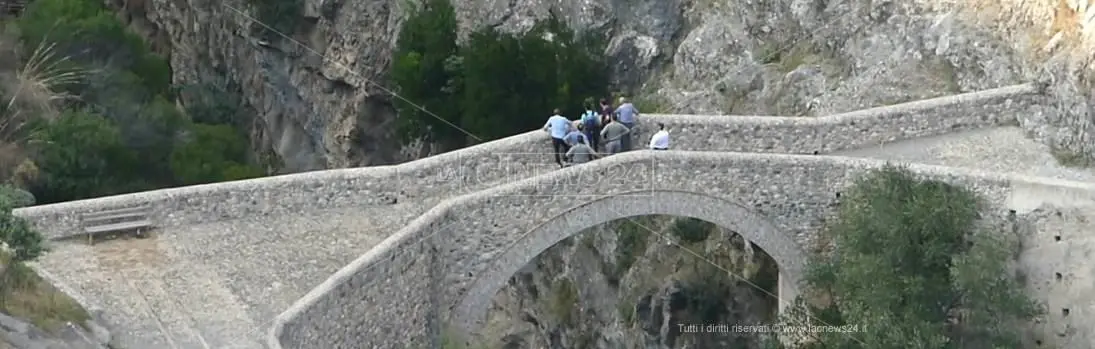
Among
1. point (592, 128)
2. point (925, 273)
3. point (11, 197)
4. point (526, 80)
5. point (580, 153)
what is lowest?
point (925, 273)

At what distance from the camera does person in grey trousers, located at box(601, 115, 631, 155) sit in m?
22.0

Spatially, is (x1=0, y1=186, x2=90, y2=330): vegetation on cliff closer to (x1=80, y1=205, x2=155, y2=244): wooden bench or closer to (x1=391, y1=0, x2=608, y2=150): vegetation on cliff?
(x1=80, y1=205, x2=155, y2=244): wooden bench

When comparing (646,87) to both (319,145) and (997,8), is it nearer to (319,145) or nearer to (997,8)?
(997,8)

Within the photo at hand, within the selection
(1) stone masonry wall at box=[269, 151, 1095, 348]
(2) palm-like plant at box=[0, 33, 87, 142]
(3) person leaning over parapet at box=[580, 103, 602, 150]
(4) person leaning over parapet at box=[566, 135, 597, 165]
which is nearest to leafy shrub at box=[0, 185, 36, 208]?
(1) stone masonry wall at box=[269, 151, 1095, 348]

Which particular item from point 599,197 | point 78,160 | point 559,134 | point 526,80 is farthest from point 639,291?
point 78,160

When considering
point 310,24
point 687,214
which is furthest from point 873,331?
point 310,24

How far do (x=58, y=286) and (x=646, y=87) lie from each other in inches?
599

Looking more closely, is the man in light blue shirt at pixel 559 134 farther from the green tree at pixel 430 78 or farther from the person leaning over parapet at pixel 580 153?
the green tree at pixel 430 78

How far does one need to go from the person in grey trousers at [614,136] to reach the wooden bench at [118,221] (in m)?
6.28

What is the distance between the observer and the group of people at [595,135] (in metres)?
21.6

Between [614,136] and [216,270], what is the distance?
610cm

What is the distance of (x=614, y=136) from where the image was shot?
22.0 metres

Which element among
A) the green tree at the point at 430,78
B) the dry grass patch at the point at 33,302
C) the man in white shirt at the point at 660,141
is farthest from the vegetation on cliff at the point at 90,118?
the man in white shirt at the point at 660,141

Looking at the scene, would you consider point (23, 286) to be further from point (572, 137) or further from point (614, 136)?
point (614, 136)
